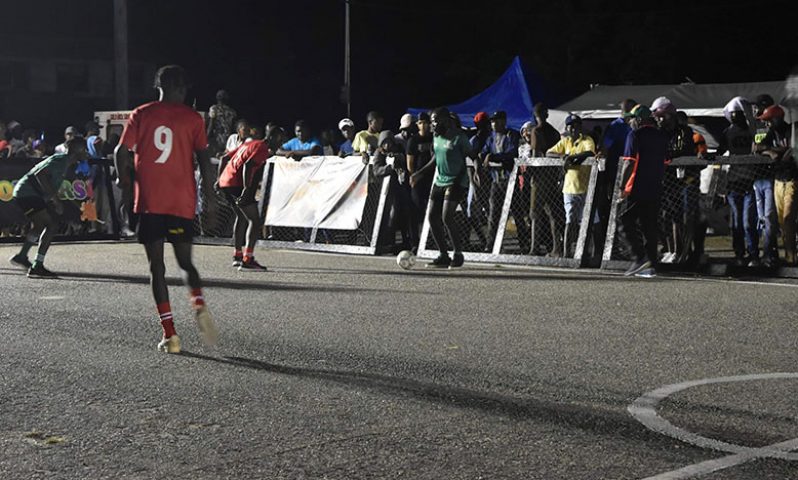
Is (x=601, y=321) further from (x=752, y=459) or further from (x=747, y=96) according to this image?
(x=747, y=96)

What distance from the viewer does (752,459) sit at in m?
5.37

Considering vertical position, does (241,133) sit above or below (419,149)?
→ above

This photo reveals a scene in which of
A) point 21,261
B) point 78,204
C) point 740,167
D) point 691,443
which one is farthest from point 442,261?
point 691,443

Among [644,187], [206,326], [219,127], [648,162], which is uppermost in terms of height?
[219,127]

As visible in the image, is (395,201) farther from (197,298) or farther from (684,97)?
(684,97)

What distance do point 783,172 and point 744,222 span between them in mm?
804

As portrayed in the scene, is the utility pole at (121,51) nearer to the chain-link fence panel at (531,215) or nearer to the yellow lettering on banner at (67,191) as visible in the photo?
the yellow lettering on banner at (67,191)

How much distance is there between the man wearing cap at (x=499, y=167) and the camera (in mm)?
→ 16250

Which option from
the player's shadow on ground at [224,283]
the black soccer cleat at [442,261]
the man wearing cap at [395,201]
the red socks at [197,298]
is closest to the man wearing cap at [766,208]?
the black soccer cleat at [442,261]

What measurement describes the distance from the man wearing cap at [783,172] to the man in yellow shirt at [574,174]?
203 cm

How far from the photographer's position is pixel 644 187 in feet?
45.2

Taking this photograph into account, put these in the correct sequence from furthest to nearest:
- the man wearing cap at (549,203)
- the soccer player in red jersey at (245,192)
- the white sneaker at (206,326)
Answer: the man wearing cap at (549,203) < the soccer player in red jersey at (245,192) < the white sneaker at (206,326)

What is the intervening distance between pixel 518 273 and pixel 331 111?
4509cm

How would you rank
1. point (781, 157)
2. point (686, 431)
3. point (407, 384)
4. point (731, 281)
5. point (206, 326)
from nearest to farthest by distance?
point (686, 431), point (407, 384), point (206, 326), point (731, 281), point (781, 157)
